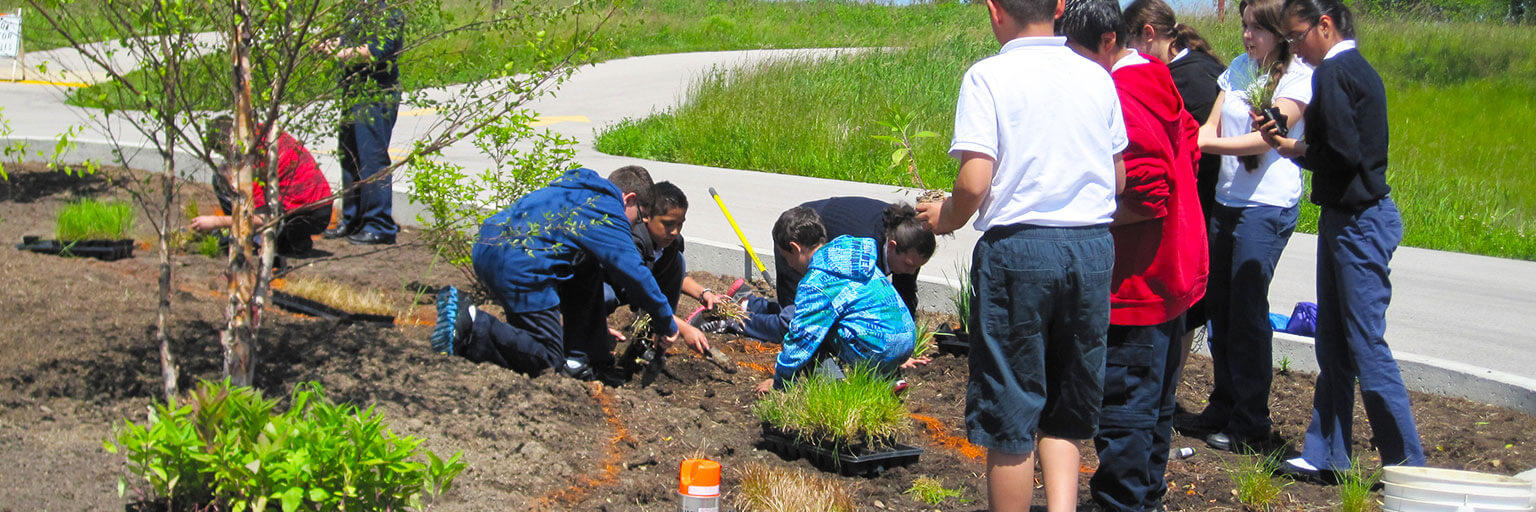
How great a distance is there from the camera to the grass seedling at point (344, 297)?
19.4 feet

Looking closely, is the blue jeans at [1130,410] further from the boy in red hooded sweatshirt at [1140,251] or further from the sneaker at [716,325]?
the sneaker at [716,325]

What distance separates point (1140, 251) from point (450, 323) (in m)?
2.64

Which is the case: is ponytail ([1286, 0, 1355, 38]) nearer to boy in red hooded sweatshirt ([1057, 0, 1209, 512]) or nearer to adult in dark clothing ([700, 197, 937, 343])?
boy in red hooded sweatshirt ([1057, 0, 1209, 512])

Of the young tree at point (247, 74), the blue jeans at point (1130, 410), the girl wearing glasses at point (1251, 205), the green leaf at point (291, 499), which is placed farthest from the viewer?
the girl wearing glasses at point (1251, 205)

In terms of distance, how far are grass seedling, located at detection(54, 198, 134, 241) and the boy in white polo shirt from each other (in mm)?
5197

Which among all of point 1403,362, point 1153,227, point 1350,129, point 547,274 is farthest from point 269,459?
point 1403,362

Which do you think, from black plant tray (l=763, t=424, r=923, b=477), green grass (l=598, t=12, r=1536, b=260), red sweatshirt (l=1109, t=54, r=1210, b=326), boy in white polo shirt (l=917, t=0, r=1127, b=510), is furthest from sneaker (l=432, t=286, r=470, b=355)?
green grass (l=598, t=12, r=1536, b=260)

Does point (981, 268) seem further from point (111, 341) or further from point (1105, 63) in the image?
point (111, 341)

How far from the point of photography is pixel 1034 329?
3.22m

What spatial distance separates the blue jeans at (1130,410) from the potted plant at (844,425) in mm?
814

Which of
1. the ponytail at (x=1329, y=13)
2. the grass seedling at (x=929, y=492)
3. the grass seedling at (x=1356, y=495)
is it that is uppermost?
the ponytail at (x=1329, y=13)

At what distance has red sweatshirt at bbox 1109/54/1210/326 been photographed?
3.47 meters

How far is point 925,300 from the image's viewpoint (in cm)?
668

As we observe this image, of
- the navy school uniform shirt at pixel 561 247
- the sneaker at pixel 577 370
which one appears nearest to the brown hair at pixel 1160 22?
the navy school uniform shirt at pixel 561 247
